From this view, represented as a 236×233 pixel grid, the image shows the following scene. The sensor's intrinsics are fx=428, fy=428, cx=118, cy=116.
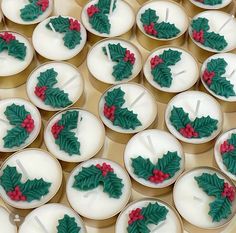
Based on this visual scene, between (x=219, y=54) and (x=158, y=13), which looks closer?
(x=219, y=54)

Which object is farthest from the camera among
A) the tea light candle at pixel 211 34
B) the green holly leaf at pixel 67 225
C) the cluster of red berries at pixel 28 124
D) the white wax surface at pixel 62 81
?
the tea light candle at pixel 211 34

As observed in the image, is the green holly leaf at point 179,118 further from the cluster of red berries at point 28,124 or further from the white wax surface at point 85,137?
the cluster of red berries at point 28,124

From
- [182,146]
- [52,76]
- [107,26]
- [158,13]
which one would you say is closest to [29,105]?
[52,76]

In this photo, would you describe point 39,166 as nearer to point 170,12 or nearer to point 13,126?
point 13,126

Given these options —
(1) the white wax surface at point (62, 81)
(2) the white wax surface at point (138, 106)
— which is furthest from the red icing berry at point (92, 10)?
(2) the white wax surface at point (138, 106)

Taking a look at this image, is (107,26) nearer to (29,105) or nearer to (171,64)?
(171,64)

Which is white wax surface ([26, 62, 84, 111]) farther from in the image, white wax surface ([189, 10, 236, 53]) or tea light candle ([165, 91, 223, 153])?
white wax surface ([189, 10, 236, 53])

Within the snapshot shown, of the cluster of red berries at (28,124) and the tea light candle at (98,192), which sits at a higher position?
the cluster of red berries at (28,124)
